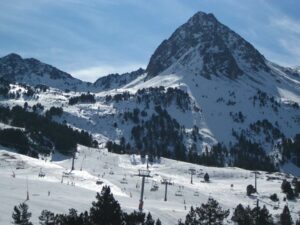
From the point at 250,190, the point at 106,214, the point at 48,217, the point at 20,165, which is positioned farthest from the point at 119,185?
the point at 106,214

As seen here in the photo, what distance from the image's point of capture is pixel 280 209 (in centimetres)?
11281

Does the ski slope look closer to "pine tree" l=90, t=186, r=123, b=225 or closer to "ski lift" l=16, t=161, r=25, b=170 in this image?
"ski lift" l=16, t=161, r=25, b=170

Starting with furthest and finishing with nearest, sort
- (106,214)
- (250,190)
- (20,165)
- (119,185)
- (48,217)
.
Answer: (250,190) < (119,185) < (20,165) < (48,217) < (106,214)

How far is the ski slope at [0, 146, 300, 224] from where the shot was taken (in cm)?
6494

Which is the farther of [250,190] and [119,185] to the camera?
[250,190]

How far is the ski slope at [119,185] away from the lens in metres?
64.9

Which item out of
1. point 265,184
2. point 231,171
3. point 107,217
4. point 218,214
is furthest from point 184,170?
point 107,217

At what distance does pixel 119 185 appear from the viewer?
119 m

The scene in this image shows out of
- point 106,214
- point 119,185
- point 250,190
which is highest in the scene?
point 250,190

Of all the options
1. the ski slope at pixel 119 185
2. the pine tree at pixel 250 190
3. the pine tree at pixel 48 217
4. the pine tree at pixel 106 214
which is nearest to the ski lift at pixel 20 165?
the ski slope at pixel 119 185

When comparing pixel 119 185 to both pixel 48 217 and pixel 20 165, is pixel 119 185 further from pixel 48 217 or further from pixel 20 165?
pixel 48 217

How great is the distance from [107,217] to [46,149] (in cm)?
14369

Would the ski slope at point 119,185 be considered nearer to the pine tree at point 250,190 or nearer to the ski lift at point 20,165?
the ski lift at point 20,165

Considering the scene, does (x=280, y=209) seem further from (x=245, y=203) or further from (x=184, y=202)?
(x=184, y=202)
